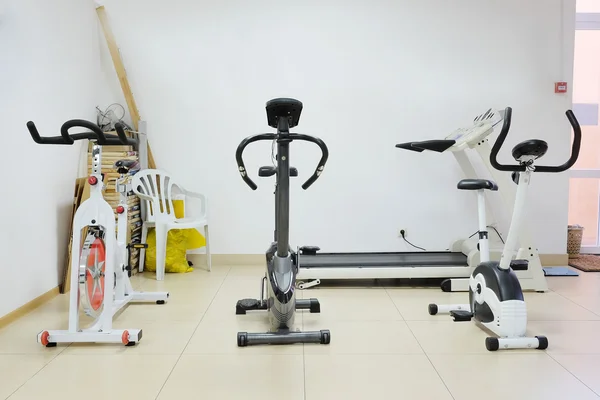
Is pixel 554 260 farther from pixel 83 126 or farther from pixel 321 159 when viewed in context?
pixel 83 126

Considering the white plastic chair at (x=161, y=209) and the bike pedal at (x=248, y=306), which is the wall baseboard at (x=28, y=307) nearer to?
the white plastic chair at (x=161, y=209)

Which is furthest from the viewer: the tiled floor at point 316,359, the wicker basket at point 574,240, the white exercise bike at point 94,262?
the wicker basket at point 574,240

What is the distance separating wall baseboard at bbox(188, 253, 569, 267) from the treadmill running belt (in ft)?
2.44

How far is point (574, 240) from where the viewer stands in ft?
17.0

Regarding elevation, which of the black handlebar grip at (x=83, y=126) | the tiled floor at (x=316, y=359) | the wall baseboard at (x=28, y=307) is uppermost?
the black handlebar grip at (x=83, y=126)

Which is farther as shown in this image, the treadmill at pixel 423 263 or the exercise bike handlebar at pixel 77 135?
the treadmill at pixel 423 263

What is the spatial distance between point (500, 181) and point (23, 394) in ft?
11.6

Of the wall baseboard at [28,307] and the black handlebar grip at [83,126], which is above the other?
A: the black handlebar grip at [83,126]

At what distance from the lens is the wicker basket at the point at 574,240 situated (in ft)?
16.9

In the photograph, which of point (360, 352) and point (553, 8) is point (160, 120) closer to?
point (360, 352)

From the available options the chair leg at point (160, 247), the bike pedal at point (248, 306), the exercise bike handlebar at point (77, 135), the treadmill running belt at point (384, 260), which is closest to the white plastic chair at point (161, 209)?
the chair leg at point (160, 247)

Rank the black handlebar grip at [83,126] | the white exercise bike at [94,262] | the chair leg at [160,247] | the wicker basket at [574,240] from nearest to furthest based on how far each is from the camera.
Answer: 1. the black handlebar grip at [83,126]
2. the white exercise bike at [94,262]
3. the chair leg at [160,247]
4. the wicker basket at [574,240]

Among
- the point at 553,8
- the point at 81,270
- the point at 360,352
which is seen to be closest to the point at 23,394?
the point at 81,270

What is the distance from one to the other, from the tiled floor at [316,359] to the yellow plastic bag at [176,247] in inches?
41.1
